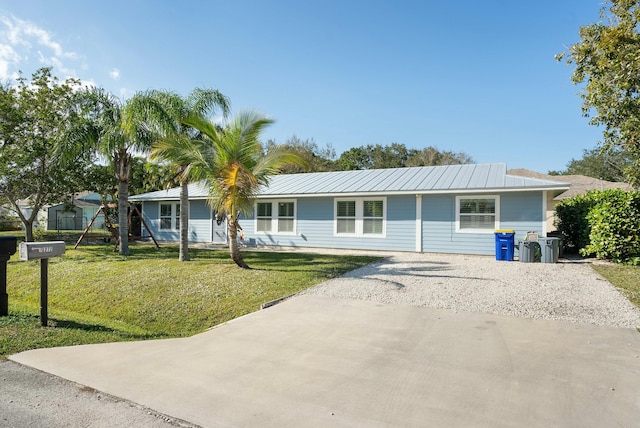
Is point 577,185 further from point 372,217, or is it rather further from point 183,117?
point 183,117

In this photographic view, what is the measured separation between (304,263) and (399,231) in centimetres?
502

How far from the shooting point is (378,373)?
3613 millimetres

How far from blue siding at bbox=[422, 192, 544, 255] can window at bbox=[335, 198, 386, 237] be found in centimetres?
180

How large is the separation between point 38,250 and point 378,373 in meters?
5.17

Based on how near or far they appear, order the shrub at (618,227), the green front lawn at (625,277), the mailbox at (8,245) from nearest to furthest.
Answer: the mailbox at (8,245)
the green front lawn at (625,277)
the shrub at (618,227)

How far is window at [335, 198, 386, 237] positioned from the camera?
48.9 feet

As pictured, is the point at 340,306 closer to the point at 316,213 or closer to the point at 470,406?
the point at 470,406

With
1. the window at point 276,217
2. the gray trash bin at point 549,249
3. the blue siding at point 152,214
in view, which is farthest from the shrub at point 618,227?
the blue siding at point 152,214

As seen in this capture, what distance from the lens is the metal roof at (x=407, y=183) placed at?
1259cm

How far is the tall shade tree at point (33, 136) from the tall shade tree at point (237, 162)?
8.65 metres

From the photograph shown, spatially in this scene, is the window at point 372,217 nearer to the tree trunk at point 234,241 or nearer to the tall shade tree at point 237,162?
the tall shade tree at point 237,162

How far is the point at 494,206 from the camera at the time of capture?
13039mm

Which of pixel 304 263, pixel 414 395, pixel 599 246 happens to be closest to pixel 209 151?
pixel 304 263

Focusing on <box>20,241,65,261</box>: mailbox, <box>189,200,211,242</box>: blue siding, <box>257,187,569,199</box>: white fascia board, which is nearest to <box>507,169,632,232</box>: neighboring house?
<box>257,187,569,199</box>: white fascia board
